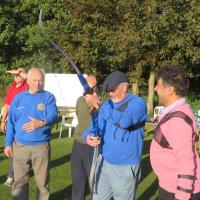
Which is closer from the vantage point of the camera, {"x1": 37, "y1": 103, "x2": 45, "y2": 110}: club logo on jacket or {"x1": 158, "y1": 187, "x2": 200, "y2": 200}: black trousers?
{"x1": 158, "y1": 187, "x2": 200, "y2": 200}: black trousers

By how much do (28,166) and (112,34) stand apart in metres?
15.5

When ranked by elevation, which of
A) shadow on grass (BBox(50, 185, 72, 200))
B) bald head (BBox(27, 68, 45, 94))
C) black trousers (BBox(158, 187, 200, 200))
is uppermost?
bald head (BBox(27, 68, 45, 94))

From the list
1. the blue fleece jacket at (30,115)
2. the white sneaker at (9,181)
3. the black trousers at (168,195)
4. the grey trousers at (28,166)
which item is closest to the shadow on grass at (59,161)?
the white sneaker at (9,181)

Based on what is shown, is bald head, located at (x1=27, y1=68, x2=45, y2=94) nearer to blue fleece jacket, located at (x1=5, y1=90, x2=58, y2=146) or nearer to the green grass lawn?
blue fleece jacket, located at (x1=5, y1=90, x2=58, y2=146)

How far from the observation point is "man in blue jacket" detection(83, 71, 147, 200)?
14.8 ft

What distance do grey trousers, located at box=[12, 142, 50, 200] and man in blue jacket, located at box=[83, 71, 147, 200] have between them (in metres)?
1.31

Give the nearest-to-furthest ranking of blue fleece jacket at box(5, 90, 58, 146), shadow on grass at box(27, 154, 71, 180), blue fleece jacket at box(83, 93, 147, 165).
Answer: blue fleece jacket at box(83, 93, 147, 165) → blue fleece jacket at box(5, 90, 58, 146) → shadow on grass at box(27, 154, 71, 180)

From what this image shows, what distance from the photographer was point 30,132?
5.71 metres

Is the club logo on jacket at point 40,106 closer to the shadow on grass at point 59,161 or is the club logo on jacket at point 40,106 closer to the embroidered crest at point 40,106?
the embroidered crest at point 40,106

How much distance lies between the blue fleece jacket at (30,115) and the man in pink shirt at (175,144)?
2348 mm

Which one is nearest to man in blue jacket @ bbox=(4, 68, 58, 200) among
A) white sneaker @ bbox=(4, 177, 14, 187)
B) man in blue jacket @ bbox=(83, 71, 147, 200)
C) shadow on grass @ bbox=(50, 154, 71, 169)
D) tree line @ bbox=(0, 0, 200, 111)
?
man in blue jacket @ bbox=(83, 71, 147, 200)

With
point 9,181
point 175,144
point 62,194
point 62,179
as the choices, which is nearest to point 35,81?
point 62,194

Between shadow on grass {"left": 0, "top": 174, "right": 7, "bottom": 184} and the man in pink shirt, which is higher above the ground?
the man in pink shirt

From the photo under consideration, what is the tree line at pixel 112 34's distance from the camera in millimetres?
19609
